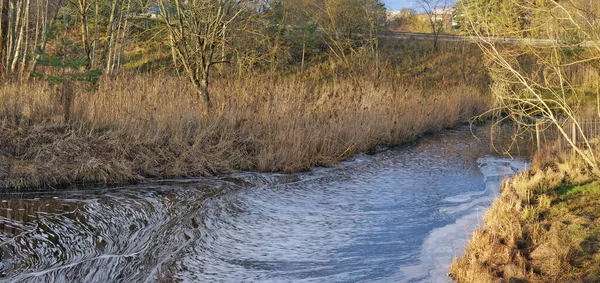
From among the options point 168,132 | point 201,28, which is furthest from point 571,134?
point 168,132

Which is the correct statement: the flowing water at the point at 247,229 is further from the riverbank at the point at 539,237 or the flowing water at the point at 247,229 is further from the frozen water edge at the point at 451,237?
the riverbank at the point at 539,237

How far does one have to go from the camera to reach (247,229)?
22.6 feet

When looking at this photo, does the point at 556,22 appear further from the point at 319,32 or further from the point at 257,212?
the point at 319,32

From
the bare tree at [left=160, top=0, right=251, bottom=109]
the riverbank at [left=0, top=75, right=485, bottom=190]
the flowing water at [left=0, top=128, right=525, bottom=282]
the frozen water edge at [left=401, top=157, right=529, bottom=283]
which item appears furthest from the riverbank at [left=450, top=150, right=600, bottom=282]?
the bare tree at [left=160, top=0, right=251, bottom=109]

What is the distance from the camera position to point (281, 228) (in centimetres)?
700

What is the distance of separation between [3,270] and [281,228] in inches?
116

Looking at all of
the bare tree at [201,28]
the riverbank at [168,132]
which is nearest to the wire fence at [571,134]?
the riverbank at [168,132]

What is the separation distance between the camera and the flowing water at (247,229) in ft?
18.0

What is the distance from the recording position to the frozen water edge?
18.3 feet

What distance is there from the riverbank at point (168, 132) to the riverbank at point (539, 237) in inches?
161

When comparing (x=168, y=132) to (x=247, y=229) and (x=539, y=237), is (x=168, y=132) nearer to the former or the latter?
(x=247, y=229)

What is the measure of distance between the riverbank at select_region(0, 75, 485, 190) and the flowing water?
0.43 metres

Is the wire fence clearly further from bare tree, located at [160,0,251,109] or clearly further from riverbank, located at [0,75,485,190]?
bare tree, located at [160,0,251,109]

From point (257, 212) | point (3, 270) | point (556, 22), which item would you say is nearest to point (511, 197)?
point (556, 22)
